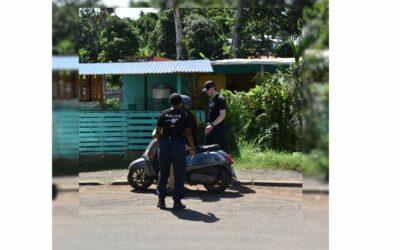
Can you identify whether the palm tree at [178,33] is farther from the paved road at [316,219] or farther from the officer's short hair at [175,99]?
the paved road at [316,219]

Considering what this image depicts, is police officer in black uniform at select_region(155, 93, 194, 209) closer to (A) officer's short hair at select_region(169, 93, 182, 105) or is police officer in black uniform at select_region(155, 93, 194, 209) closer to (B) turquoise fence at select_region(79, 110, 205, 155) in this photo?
(A) officer's short hair at select_region(169, 93, 182, 105)

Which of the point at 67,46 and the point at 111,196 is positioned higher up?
the point at 67,46

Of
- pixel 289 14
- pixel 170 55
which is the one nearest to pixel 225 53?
A: pixel 170 55

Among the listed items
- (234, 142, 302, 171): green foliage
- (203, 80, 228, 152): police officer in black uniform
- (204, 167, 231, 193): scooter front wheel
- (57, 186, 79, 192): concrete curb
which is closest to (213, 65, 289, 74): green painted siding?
(203, 80, 228, 152): police officer in black uniform

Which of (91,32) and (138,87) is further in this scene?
(138,87)

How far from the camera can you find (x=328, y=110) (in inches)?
176

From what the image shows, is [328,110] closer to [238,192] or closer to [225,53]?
[225,53]

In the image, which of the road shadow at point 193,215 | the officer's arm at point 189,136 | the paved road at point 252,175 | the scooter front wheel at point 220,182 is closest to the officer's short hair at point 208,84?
the officer's arm at point 189,136

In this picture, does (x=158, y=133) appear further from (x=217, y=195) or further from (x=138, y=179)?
(x=217, y=195)

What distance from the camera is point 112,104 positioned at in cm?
673

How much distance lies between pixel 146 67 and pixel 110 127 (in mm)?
1028

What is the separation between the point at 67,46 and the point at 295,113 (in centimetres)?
406

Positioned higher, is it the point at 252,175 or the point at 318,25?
the point at 318,25

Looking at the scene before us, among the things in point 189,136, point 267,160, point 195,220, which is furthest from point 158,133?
point 267,160
